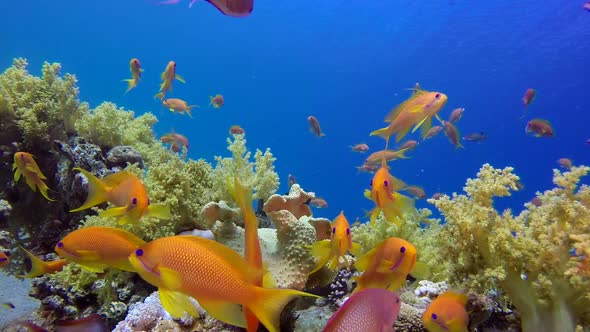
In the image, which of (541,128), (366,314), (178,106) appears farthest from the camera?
(178,106)

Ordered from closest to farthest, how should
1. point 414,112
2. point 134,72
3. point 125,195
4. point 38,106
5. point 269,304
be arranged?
point 269,304 → point 125,195 → point 414,112 → point 38,106 → point 134,72

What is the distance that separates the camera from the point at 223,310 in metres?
1.72

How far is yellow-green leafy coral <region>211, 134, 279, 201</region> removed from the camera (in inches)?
191

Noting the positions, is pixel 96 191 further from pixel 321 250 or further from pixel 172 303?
pixel 321 250

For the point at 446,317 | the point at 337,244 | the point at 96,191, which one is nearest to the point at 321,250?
the point at 337,244

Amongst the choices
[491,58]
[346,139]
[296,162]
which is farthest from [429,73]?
[296,162]

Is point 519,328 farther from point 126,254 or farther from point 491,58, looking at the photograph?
point 491,58

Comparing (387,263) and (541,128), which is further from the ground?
(541,128)

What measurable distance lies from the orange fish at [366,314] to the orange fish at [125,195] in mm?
2203

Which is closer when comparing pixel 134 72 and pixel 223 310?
pixel 223 310

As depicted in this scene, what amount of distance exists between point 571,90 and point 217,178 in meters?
60.9

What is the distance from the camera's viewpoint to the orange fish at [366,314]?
1.29 meters

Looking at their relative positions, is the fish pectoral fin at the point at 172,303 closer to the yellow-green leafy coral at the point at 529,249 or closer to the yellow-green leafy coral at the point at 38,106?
the yellow-green leafy coral at the point at 529,249

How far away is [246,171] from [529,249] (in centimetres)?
326
